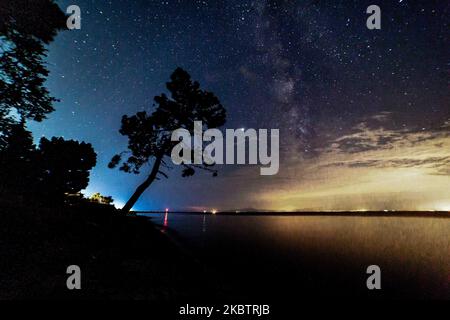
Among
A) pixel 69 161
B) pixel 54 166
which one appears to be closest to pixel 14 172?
pixel 54 166

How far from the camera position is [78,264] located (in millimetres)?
7879

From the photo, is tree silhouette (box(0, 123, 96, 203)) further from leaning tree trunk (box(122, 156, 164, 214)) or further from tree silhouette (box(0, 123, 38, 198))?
leaning tree trunk (box(122, 156, 164, 214))

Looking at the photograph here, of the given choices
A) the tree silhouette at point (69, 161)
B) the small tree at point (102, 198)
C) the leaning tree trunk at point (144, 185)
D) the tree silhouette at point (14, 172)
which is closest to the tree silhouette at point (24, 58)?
the tree silhouette at point (14, 172)

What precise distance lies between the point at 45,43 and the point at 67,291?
14.7m

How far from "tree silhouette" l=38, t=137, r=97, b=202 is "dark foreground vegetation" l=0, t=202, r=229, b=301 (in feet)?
101

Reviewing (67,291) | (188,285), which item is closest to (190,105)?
(188,285)

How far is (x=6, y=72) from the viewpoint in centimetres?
1358

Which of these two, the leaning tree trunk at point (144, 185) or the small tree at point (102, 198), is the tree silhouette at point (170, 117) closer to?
the leaning tree trunk at point (144, 185)

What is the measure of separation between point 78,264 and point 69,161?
38.0 m

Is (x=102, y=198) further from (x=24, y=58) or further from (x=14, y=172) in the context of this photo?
(x=24, y=58)

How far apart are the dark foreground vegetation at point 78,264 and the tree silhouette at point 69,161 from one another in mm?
30750

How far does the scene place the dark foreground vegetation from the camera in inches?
248

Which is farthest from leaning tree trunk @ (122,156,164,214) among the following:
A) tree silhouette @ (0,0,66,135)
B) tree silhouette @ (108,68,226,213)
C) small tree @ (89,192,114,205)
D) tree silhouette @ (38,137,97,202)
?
small tree @ (89,192,114,205)
